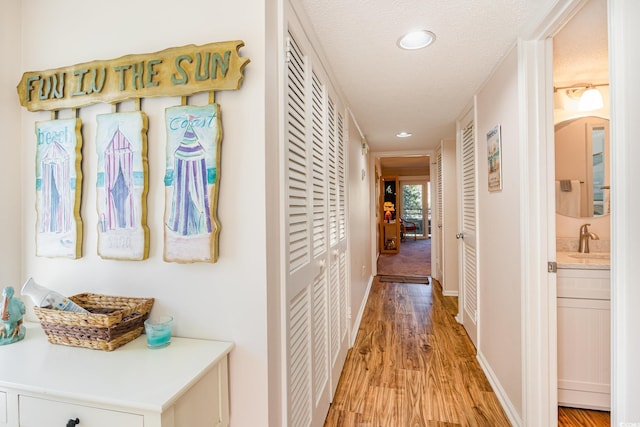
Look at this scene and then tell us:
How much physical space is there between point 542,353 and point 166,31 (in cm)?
230

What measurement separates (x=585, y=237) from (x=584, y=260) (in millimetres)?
330

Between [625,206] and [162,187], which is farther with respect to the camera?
[162,187]

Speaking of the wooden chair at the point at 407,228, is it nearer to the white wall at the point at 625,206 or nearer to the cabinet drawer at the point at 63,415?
the white wall at the point at 625,206

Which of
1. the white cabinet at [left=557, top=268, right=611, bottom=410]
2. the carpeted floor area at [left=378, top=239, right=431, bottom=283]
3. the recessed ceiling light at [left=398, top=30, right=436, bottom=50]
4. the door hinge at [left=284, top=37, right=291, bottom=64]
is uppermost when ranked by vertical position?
the recessed ceiling light at [left=398, top=30, right=436, bottom=50]

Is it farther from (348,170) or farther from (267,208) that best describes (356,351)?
(267,208)

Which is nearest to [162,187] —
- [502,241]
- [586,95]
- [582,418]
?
[502,241]

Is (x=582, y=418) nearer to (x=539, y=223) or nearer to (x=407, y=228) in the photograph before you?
(x=539, y=223)

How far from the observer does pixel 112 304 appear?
1.19 m

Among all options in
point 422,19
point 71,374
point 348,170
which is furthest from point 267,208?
point 348,170

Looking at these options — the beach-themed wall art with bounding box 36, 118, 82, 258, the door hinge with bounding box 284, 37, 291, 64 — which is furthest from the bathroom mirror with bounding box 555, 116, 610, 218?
the beach-themed wall art with bounding box 36, 118, 82, 258

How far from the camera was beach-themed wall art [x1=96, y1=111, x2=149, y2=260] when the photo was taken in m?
1.16

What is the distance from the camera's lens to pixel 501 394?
1.98 meters

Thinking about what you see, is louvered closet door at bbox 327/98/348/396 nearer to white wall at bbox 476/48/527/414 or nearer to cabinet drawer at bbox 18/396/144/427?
white wall at bbox 476/48/527/414

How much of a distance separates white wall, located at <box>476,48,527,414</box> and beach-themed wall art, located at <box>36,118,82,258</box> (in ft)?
7.00
